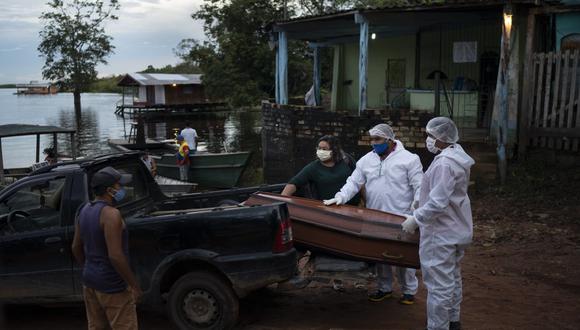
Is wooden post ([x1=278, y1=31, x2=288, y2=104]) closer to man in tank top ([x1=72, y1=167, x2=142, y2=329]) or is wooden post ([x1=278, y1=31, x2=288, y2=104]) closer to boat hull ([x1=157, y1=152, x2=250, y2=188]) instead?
boat hull ([x1=157, y1=152, x2=250, y2=188])

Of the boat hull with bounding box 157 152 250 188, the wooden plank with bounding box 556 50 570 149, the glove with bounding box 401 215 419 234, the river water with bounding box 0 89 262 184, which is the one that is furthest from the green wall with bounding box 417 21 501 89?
the glove with bounding box 401 215 419 234

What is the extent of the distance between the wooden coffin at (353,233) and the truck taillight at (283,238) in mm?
405

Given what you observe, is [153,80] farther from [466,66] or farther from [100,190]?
[100,190]

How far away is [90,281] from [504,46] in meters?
8.87

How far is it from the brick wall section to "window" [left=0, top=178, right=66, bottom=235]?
764cm

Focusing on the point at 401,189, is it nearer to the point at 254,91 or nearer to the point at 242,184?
the point at 242,184

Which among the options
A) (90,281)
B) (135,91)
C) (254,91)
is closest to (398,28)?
(90,281)

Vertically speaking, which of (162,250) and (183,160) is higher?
(162,250)

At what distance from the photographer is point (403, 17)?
38.8 ft

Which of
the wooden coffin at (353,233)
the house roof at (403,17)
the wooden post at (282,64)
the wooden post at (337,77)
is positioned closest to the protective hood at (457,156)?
the wooden coffin at (353,233)

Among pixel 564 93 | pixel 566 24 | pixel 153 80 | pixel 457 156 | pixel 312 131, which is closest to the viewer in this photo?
pixel 457 156

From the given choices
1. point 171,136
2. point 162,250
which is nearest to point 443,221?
point 162,250

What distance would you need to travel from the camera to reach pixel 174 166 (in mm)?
16250

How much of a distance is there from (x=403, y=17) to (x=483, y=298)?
25.3 ft
